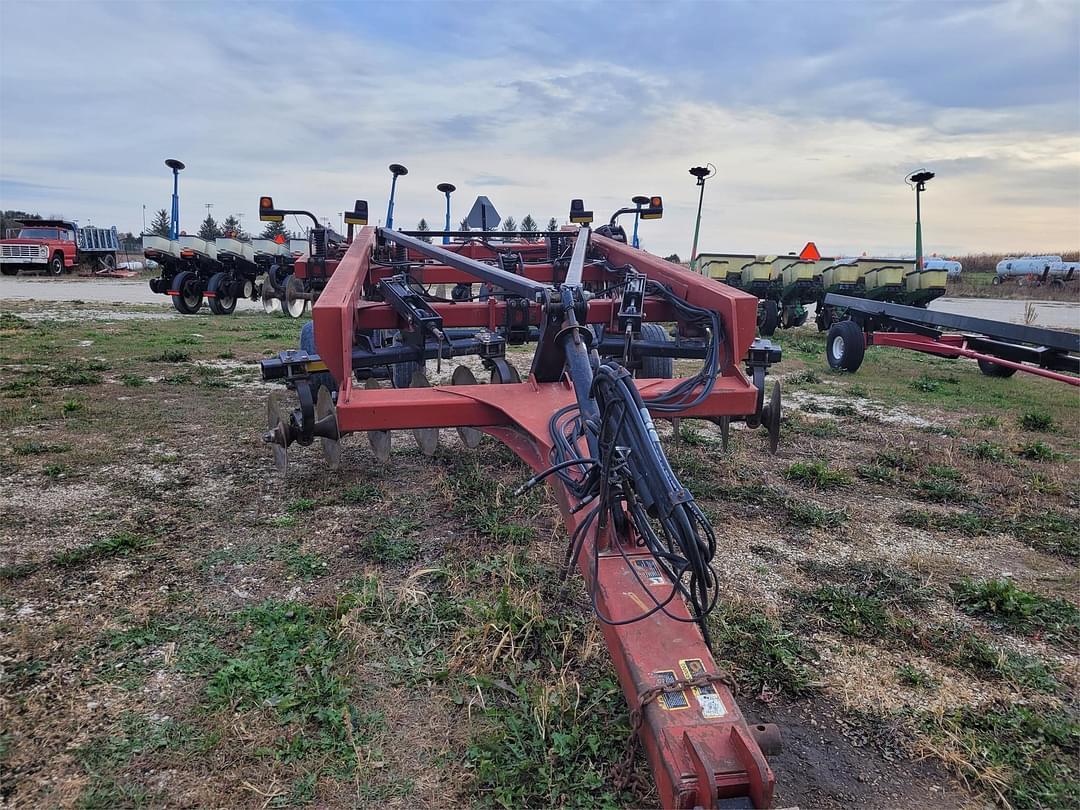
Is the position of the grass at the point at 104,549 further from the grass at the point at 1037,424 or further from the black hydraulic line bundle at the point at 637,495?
the grass at the point at 1037,424

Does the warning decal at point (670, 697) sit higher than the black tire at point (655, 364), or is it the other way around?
the black tire at point (655, 364)

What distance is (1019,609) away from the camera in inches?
115

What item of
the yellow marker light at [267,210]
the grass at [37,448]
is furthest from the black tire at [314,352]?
the yellow marker light at [267,210]

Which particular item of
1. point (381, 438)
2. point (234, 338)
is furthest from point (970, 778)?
point (234, 338)

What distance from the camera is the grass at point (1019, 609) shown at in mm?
2852

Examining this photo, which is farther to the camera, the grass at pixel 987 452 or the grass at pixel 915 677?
the grass at pixel 987 452

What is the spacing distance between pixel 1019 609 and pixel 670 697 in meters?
2.06

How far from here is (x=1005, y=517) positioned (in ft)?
13.3

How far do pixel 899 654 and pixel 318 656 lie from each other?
2.12 meters

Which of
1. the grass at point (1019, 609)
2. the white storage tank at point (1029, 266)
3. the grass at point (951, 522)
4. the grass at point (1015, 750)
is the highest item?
the white storage tank at point (1029, 266)

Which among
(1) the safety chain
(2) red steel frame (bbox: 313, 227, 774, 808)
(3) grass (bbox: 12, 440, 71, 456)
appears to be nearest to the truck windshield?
(3) grass (bbox: 12, 440, 71, 456)

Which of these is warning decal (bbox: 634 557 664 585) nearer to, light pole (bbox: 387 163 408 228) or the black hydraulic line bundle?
the black hydraulic line bundle

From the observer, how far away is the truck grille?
2564 centimetres

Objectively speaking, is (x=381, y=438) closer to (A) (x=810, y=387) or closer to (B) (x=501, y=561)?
(B) (x=501, y=561)
